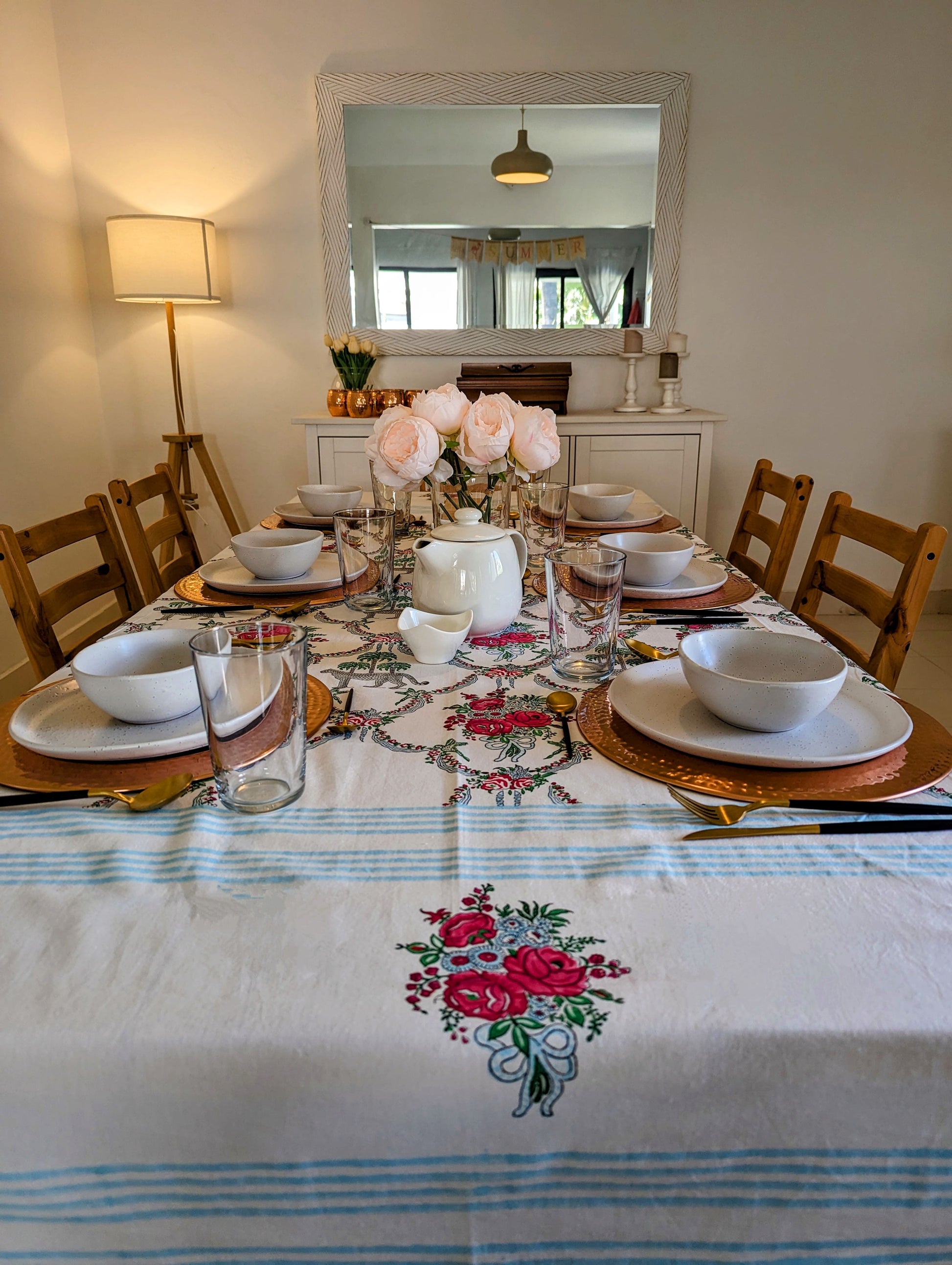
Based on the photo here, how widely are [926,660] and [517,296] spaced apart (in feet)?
6.85

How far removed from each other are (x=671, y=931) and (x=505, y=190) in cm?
330

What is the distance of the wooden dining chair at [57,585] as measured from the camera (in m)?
1.35

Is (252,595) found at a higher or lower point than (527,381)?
lower

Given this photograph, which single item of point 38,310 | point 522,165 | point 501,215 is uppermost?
point 522,165

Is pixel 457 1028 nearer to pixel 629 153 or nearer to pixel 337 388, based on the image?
pixel 337 388

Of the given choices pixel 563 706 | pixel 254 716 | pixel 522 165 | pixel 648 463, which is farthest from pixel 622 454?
pixel 254 716

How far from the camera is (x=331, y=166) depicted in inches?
127

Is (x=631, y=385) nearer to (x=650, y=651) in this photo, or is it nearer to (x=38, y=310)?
(x=38, y=310)

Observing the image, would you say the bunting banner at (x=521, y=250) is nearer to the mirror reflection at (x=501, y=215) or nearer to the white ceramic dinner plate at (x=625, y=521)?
the mirror reflection at (x=501, y=215)

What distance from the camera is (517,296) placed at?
11.1ft

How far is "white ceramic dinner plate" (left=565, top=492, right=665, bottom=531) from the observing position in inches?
75.1

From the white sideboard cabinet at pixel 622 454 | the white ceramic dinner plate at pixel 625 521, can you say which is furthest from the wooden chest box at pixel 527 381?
the white ceramic dinner plate at pixel 625 521

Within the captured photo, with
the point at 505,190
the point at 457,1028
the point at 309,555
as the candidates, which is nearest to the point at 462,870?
the point at 457,1028

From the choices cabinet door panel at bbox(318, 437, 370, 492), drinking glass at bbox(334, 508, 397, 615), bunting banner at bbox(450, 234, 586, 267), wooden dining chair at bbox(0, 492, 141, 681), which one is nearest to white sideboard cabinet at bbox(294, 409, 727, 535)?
cabinet door panel at bbox(318, 437, 370, 492)
